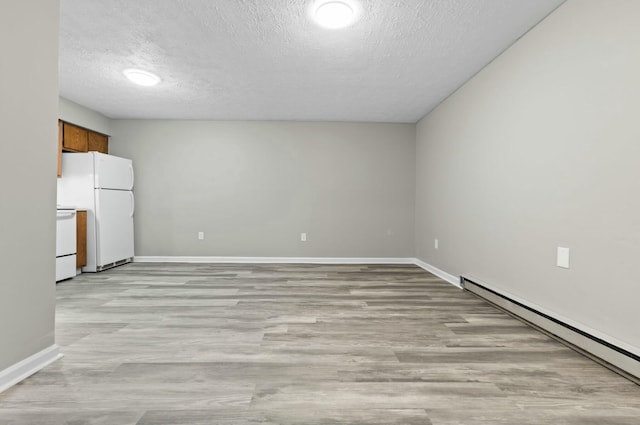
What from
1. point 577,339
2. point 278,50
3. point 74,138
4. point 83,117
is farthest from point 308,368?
point 83,117

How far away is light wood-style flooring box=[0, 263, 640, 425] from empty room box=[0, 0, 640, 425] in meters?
0.01

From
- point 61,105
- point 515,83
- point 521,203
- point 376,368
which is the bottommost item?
point 376,368

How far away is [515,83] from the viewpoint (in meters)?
2.71

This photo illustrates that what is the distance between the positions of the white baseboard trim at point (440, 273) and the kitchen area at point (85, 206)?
15.5 ft

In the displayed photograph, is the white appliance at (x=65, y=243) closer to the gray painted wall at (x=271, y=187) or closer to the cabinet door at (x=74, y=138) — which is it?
the cabinet door at (x=74, y=138)

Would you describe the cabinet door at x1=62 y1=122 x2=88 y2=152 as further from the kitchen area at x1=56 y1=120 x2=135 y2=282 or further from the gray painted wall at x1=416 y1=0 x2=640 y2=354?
the gray painted wall at x1=416 y1=0 x2=640 y2=354

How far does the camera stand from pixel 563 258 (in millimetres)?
2156

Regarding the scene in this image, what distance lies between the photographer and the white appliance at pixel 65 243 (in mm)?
3730

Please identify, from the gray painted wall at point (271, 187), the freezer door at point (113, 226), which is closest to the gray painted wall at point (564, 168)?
the gray painted wall at point (271, 187)

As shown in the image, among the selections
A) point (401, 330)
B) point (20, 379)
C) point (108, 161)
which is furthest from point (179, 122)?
point (401, 330)

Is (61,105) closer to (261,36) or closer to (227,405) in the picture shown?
(261,36)

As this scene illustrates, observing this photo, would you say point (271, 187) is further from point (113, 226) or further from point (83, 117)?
point (83, 117)

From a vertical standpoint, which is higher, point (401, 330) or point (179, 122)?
point (179, 122)

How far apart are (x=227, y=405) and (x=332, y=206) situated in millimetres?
4054
